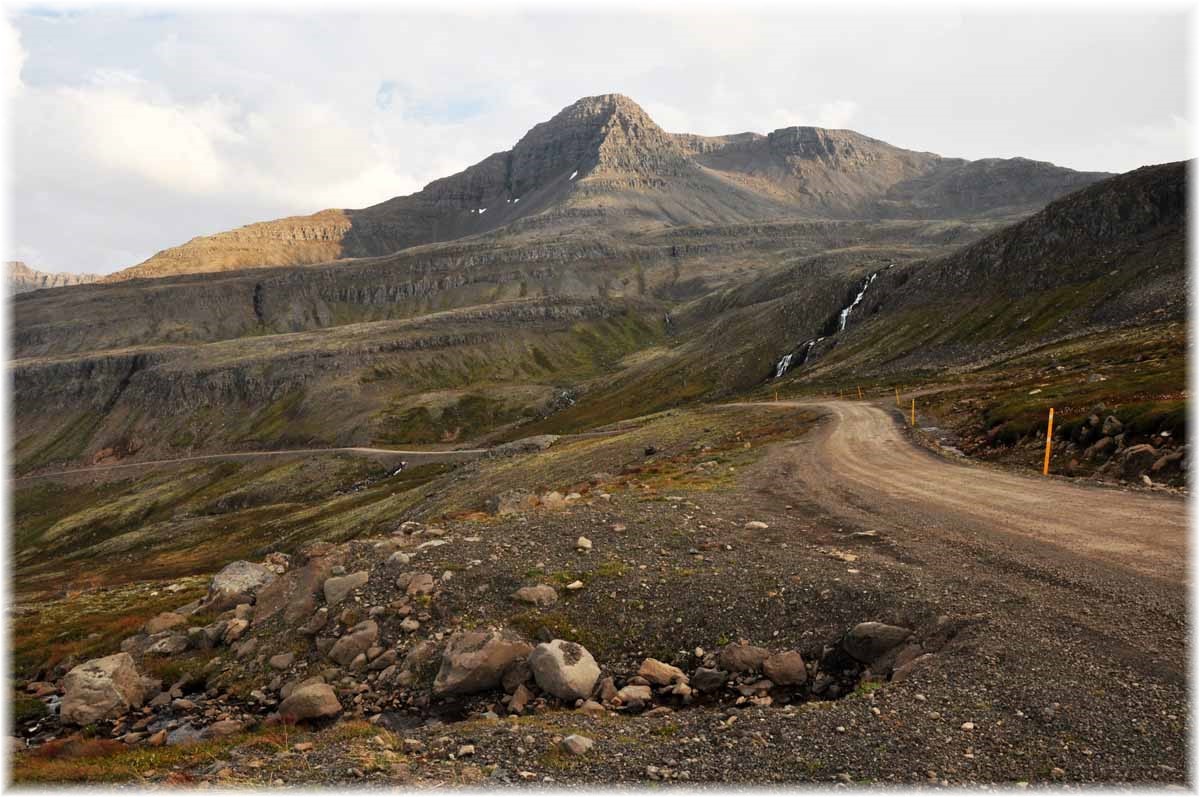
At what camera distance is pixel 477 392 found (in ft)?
619

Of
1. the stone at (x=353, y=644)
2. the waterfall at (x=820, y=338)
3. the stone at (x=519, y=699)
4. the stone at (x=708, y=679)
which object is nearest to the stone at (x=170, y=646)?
the stone at (x=353, y=644)

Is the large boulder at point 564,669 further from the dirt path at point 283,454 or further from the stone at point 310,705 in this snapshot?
the dirt path at point 283,454

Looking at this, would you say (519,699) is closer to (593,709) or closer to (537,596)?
(593,709)

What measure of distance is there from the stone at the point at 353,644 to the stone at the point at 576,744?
768 centimetres

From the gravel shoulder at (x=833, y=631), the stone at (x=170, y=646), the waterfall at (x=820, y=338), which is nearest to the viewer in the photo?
the gravel shoulder at (x=833, y=631)

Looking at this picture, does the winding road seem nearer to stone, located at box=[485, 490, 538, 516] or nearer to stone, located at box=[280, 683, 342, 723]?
stone, located at box=[485, 490, 538, 516]

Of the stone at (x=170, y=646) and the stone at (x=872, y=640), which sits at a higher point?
the stone at (x=872, y=640)

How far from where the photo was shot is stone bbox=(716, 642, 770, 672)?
12.8m

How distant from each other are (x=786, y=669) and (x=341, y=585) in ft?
41.6

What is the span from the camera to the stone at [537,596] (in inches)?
635

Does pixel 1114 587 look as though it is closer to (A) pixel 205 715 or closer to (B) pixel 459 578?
(B) pixel 459 578

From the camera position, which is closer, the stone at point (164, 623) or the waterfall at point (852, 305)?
the stone at point (164, 623)

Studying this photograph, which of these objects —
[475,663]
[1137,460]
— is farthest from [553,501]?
[1137,460]

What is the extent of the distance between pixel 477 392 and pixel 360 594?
6854 inches
